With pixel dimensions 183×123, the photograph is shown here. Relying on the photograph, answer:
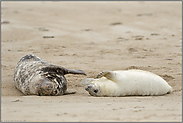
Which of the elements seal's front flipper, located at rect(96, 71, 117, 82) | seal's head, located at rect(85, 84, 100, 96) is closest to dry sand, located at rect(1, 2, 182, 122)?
seal's head, located at rect(85, 84, 100, 96)

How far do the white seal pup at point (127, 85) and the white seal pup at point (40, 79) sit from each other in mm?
448

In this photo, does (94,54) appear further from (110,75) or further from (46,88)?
(46,88)

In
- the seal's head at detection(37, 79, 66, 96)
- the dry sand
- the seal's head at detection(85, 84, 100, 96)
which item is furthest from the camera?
the seal's head at detection(85, 84, 100, 96)

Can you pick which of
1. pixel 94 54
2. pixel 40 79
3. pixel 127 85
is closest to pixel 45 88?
pixel 40 79

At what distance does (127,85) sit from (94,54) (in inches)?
114

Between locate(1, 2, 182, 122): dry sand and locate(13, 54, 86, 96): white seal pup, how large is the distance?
208mm

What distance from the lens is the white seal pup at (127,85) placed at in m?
4.64

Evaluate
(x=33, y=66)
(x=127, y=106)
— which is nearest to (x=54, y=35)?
(x=33, y=66)

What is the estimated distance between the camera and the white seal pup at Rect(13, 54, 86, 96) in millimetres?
4316

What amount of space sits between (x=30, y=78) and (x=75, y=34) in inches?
218

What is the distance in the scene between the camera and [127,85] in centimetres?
466

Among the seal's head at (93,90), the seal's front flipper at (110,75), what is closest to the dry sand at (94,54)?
the seal's head at (93,90)

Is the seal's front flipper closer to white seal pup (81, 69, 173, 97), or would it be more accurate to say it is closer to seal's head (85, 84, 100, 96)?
white seal pup (81, 69, 173, 97)

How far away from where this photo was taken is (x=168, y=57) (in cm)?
717
